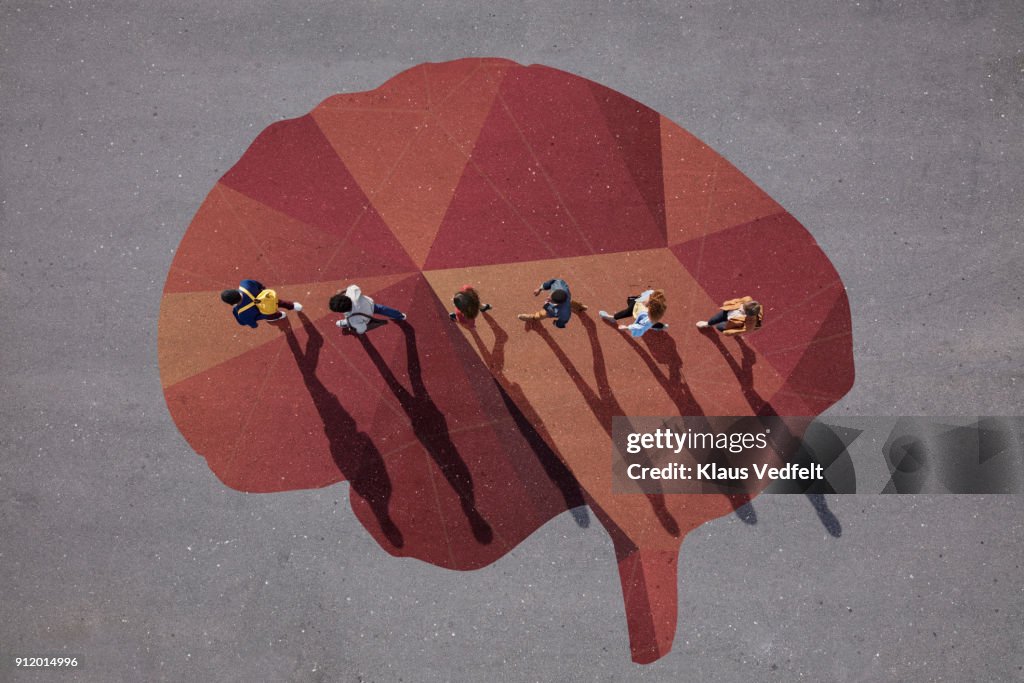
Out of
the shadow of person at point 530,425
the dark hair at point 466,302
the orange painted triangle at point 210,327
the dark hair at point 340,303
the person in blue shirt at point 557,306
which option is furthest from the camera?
the orange painted triangle at point 210,327

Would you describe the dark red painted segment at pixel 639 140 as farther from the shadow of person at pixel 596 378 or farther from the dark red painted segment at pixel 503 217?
the shadow of person at pixel 596 378

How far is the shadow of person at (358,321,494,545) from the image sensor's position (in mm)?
6078

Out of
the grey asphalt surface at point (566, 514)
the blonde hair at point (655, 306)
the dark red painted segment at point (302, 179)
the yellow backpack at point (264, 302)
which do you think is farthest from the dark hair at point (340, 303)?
the blonde hair at point (655, 306)

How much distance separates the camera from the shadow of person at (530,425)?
237 inches

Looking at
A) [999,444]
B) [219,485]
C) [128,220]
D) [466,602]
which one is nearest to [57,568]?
[219,485]

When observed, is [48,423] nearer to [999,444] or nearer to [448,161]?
[448,161]

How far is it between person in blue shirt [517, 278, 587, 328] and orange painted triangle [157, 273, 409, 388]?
1.49 metres

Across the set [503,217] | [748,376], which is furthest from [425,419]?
[748,376]

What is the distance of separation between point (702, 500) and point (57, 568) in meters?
6.90


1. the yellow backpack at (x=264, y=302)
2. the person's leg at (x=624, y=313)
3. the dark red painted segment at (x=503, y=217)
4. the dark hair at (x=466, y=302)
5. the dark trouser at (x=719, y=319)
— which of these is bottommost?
the dark trouser at (x=719, y=319)

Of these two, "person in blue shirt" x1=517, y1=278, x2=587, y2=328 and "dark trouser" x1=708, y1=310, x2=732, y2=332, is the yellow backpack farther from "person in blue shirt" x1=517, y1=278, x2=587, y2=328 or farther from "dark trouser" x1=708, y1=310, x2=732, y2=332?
"dark trouser" x1=708, y1=310, x2=732, y2=332

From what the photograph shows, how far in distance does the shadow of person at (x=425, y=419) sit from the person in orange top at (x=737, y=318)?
2.95m

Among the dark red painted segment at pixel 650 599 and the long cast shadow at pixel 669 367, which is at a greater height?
the long cast shadow at pixel 669 367

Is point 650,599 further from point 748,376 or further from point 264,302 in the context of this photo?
point 264,302
